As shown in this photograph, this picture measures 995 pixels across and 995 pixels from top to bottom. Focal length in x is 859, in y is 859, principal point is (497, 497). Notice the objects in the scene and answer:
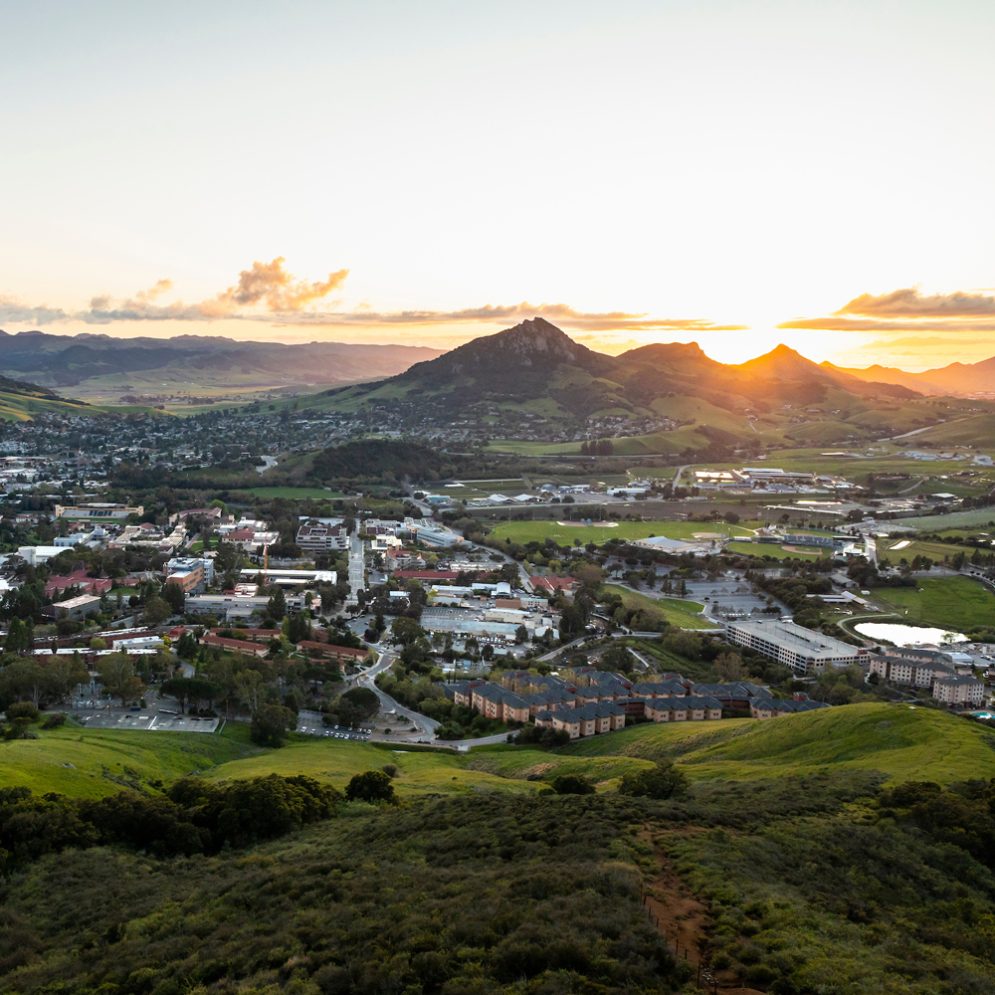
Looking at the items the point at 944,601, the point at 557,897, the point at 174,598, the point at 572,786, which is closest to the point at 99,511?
the point at 174,598

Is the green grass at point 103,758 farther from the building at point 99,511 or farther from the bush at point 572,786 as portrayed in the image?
the building at point 99,511

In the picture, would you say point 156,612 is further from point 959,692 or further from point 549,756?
point 959,692

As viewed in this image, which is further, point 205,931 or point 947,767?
point 947,767

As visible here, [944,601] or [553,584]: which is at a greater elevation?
[553,584]

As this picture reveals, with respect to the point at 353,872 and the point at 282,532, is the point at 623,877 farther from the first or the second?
the point at 282,532

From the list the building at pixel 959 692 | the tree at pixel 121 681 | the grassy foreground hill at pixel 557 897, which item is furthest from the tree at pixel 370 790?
the building at pixel 959 692

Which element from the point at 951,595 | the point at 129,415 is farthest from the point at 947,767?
the point at 129,415
